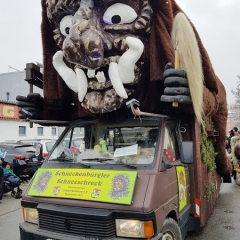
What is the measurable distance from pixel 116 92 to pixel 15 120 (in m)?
20.8

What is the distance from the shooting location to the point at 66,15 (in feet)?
13.8

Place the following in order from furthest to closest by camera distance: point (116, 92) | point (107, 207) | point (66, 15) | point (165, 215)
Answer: point (66, 15)
point (116, 92)
point (165, 215)
point (107, 207)

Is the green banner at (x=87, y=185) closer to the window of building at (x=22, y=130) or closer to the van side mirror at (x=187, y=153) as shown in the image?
the van side mirror at (x=187, y=153)

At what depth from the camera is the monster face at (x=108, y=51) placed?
374 cm

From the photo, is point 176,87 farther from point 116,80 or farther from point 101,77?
point 101,77

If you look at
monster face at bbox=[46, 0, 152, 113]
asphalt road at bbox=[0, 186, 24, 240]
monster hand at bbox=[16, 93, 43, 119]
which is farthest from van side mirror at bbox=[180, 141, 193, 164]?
asphalt road at bbox=[0, 186, 24, 240]

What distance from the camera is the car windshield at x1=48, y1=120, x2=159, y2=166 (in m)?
3.56

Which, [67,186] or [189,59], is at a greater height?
[189,59]

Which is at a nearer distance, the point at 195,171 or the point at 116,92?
the point at 116,92

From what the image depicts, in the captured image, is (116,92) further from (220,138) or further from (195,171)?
(220,138)

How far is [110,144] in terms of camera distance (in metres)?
3.93

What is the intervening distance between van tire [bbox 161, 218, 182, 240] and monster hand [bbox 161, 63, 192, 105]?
1.40 meters

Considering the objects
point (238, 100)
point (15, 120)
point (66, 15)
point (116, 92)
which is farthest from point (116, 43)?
point (238, 100)

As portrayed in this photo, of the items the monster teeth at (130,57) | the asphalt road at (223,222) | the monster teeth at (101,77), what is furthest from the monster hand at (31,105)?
the asphalt road at (223,222)
